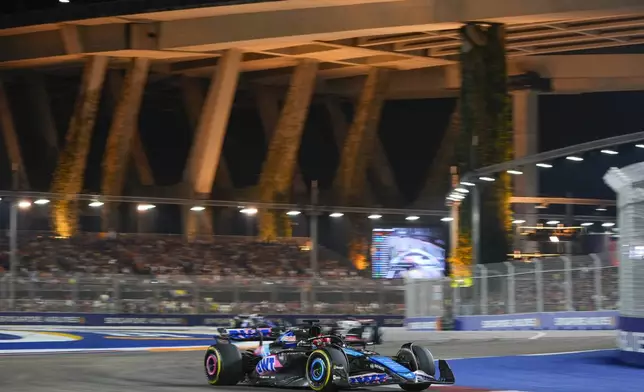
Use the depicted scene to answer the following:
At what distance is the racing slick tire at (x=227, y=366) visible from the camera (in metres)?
16.5

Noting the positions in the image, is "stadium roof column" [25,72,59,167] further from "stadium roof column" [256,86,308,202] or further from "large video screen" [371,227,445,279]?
"large video screen" [371,227,445,279]

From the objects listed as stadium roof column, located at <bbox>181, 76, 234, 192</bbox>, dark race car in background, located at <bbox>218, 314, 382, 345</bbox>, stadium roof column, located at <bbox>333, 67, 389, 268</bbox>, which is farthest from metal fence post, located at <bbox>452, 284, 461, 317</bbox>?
stadium roof column, located at <bbox>181, 76, 234, 192</bbox>

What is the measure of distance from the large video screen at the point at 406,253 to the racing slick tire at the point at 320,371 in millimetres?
57308

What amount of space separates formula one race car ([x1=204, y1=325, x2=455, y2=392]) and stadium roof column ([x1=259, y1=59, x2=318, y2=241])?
4821 cm

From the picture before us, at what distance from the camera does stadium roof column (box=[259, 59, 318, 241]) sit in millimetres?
64688

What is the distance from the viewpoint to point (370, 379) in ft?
48.0

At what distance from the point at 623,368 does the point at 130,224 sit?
53.5 m

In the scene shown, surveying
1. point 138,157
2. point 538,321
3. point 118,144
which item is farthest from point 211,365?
point 138,157

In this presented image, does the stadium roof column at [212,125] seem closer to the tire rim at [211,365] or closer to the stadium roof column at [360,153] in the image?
the stadium roof column at [360,153]

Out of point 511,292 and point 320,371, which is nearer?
point 320,371

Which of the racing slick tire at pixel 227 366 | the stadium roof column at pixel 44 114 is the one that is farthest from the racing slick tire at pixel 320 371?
the stadium roof column at pixel 44 114

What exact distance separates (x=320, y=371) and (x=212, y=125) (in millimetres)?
47305

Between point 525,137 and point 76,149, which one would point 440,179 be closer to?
point 525,137

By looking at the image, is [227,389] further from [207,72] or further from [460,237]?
[207,72]
